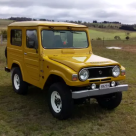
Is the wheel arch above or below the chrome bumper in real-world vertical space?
above

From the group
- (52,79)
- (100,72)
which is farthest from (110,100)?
(52,79)

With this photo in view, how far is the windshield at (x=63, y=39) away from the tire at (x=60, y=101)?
3.85 feet

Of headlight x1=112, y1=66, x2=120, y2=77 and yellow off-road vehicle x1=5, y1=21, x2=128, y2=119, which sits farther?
headlight x1=112, y1=66, x2=120, y2=77

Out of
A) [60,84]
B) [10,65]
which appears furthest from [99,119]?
[10,65]

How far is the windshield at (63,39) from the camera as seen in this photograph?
5590mm

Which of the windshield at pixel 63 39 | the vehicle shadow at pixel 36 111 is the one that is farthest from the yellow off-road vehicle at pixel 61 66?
the vehicle shadow at pixel 36 111

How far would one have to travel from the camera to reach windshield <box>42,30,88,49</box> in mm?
5590

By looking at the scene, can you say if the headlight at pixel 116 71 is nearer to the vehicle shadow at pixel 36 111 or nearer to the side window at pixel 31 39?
the vehicle shadow at pixel 36 111

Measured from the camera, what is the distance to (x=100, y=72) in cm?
491

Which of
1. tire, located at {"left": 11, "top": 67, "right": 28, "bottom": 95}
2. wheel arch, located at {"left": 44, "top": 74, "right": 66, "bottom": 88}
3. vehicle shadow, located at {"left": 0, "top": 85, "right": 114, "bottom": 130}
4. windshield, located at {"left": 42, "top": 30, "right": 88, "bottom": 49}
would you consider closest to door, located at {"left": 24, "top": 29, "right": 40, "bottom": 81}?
windshield, located at {"left": 42, "top": 30, "right": 88, "bottom": 49}

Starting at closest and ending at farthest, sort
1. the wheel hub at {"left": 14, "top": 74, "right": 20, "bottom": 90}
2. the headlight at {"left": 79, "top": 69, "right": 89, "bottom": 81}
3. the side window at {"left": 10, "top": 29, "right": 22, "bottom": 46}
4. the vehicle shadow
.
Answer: the headlight at {"left": 79, "top": 69, "right": 89, "bottom": 81}
the vehicle shadow
the side window at {"left": 10, "top": 29, "right": 22, "bottom": 46}
the wheel hub at {"left": 14, "top": 74, "right": 20, "bottom": 90}

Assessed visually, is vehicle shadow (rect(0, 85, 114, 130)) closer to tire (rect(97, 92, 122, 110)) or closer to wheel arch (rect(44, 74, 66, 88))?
tire (rect(97, 92, 122, 110))

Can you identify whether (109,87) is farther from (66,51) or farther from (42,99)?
(42,99)

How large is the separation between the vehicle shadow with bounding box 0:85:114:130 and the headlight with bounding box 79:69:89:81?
1.00 meters
